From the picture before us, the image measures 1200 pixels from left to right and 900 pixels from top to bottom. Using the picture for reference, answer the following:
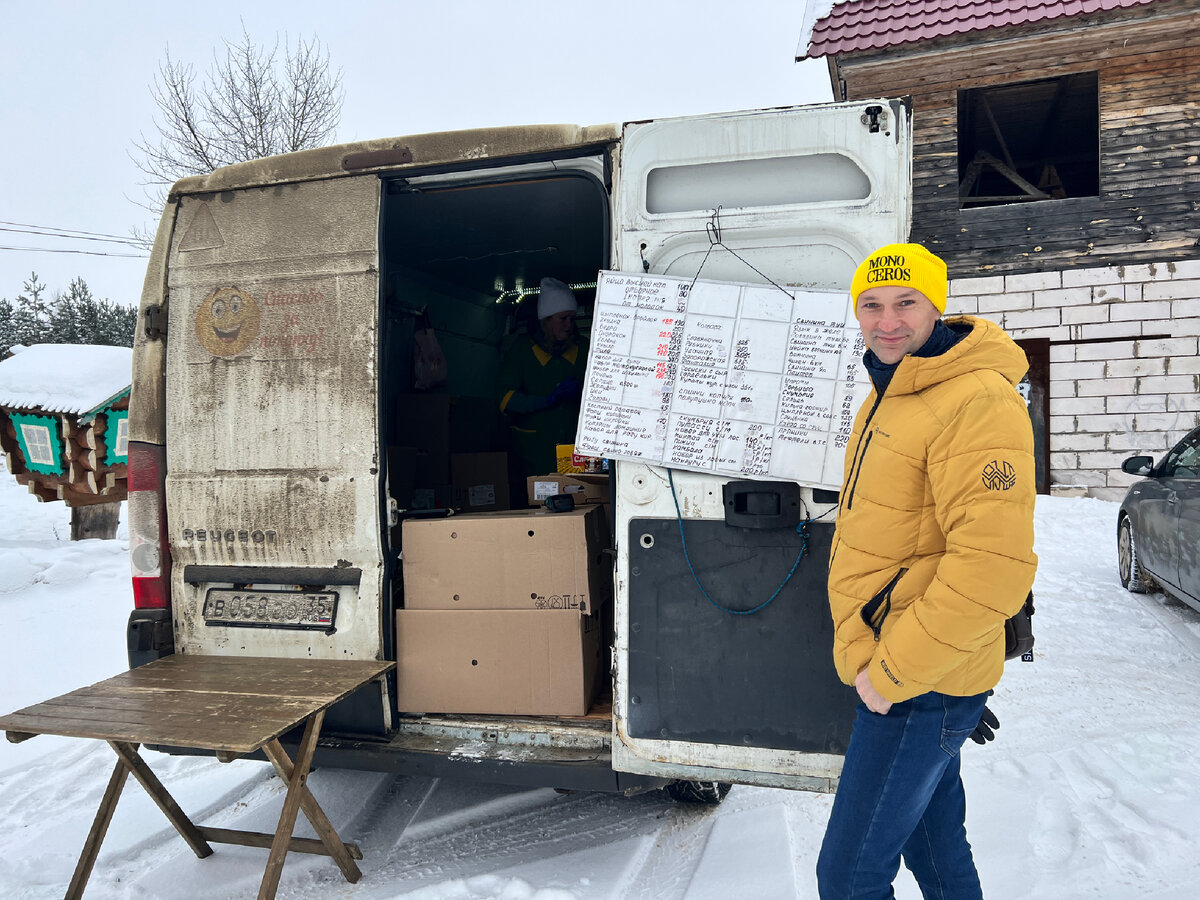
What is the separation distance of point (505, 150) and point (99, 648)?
509 centimetres

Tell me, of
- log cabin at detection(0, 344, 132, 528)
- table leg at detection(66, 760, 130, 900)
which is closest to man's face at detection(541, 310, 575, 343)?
table leg at detection(66, 760, 130, 900)

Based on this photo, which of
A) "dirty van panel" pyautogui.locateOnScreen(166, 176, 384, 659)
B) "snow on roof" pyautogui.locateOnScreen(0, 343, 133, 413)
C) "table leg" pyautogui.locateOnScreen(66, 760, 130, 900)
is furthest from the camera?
"snow on roof" pyautogui.locateOnScreen(0, 343, 133, 413)

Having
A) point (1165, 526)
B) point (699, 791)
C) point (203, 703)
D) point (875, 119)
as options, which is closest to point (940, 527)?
point (875, 119)

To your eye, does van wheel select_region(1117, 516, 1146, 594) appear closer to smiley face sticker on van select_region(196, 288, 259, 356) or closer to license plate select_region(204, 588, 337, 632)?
license plate select_region(204, 588, 337, 632)

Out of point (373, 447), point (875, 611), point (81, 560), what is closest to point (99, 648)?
point (81, 560)

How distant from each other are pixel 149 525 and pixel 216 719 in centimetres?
107

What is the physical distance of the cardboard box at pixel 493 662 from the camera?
2.86 metres

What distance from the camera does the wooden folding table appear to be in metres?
2.29

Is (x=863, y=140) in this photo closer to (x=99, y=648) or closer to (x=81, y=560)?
(x=99, y=648)

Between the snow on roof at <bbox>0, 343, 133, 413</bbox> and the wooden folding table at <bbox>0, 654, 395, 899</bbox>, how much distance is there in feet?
18.3

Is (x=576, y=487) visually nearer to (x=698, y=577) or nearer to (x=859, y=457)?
(x=698, y=577)

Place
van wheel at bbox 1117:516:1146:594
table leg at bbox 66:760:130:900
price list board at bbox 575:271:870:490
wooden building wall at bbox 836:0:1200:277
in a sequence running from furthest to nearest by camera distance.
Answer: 1. wooden building wall at bbox 836:0:1200:277
2. van wheel at bbox 1117:516:1146:594
3. table leg at bbox 66:760:130:900
4. price list board at bbox 575:271:870:490

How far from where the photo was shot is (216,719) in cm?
235

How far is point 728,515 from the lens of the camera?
2.42 metres
